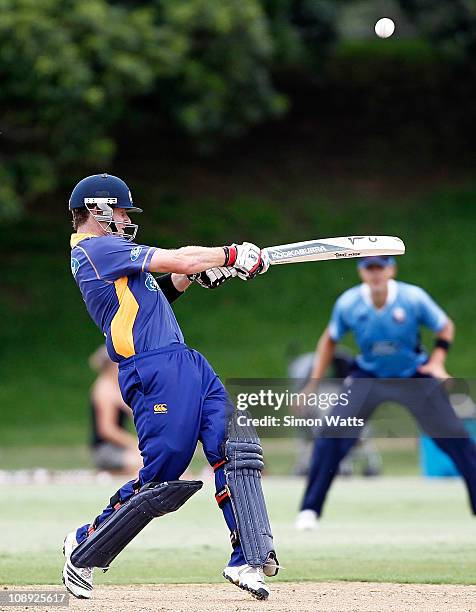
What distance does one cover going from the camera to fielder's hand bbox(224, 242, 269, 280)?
659 cm

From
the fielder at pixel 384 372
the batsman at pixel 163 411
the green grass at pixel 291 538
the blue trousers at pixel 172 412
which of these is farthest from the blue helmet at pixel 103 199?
the fielder at pixel 384 372

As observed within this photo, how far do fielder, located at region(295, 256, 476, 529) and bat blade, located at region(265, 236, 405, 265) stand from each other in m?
3.16

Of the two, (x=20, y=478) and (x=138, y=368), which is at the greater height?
(x=20, y=478)

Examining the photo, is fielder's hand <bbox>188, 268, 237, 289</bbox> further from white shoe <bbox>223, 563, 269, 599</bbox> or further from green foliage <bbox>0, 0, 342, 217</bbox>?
green foliage <bbox>0, 0, 342, 217</bbox>

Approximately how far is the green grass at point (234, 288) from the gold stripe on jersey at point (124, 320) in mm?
15000

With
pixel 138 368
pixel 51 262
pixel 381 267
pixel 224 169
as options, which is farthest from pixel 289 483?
pixel 224 169

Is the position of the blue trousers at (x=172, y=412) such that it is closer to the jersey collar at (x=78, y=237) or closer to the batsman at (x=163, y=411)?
the batsman at (x=163, y=411)

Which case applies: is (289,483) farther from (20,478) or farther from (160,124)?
(160,124)

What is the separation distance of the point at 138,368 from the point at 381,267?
4211 mm

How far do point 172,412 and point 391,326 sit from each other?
4290 millimetres

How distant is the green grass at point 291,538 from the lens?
25.7ft

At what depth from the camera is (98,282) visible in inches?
262

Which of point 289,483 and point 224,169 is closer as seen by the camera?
point 289,483

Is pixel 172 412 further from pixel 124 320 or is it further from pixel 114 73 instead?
pixel 114 73
